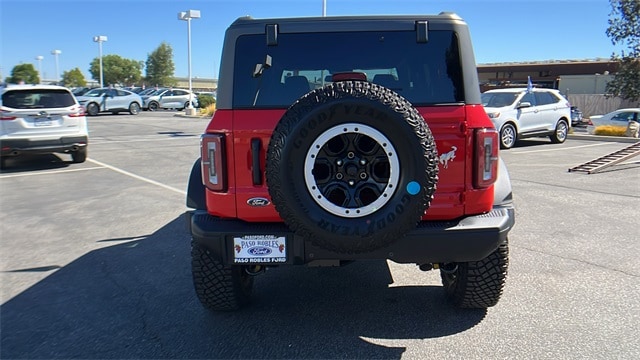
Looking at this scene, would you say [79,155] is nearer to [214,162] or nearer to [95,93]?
[214,162]

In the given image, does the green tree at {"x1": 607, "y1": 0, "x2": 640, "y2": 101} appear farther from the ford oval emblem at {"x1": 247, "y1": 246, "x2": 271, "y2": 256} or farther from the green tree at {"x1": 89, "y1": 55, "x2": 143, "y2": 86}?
the green tree at {"x1": 89, "y1": 55, "x2": 143, "y2": 86}

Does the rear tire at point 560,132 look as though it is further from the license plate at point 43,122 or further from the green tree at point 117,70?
the green tree at point 117,70

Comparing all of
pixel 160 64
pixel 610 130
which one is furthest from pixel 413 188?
pixel 160 64

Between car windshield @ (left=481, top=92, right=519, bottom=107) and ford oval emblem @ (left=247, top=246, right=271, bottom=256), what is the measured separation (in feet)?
41.9

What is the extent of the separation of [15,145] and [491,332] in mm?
9965

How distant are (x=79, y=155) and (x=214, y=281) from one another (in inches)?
364

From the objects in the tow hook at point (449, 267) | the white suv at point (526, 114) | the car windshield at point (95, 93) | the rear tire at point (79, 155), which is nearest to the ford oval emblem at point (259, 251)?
the tow hook at point (449, 267)

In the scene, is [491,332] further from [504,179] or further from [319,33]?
[319,33]

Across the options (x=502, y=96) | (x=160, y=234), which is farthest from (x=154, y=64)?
(x=160, y=234)

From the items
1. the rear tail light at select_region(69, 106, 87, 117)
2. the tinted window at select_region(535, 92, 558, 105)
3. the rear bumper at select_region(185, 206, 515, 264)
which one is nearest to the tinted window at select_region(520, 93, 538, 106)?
the tinted window at select_region(535, 92, 558, 105)

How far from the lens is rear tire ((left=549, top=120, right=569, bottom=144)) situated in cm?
1530

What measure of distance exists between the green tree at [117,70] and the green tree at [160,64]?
1097 cm

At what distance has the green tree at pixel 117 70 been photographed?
93875mm

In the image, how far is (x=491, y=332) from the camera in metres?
3.32
